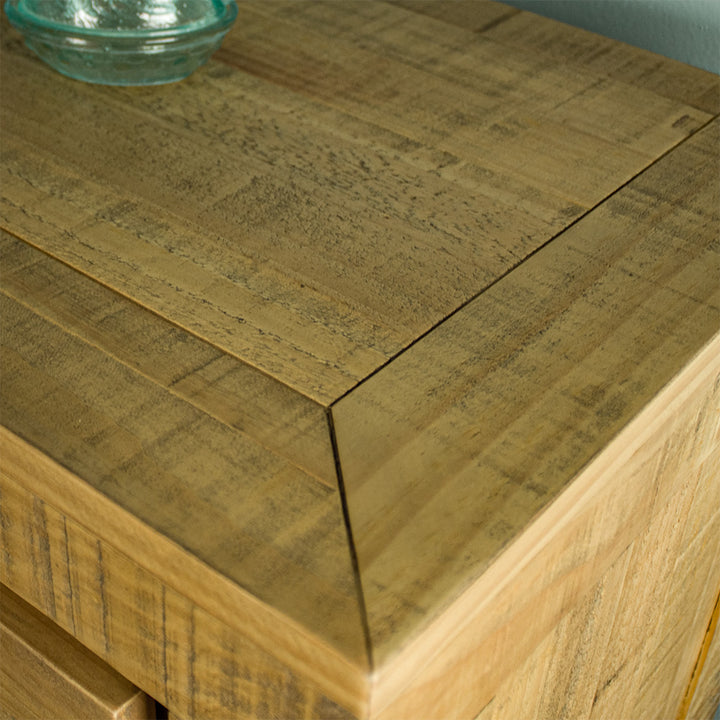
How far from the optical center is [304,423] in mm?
383

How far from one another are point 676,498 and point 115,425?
0.29m

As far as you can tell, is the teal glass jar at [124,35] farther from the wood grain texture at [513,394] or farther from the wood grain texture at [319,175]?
the wood grain texture at [513,394]

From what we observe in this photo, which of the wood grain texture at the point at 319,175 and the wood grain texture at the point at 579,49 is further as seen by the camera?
the wood grain texture at the point at 579,49

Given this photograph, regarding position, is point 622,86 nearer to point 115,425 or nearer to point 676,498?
point 676,498

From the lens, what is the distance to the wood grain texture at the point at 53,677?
413mm

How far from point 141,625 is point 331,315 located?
157mm

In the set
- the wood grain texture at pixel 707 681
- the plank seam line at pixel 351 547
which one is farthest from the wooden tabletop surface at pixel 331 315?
the wood grain texture at pixel 707 681

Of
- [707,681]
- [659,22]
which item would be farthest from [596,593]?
[659,22]

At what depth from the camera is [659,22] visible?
30.7 inches

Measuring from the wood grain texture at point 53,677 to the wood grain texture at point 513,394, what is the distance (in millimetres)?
151

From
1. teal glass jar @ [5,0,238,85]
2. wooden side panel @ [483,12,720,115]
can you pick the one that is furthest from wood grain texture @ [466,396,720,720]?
teal glass jar @ [5,0,238,85]

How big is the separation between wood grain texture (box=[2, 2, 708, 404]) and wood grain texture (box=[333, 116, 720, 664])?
0.02 meters

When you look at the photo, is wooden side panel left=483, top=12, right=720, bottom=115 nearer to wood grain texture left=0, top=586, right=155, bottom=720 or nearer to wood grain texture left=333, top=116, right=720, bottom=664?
wood grain texture left=333, top=116, right=720, bottom=664

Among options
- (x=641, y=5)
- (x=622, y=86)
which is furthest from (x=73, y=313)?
(x=641, y=5)
